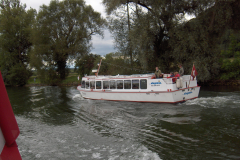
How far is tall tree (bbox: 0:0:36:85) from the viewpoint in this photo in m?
36.8

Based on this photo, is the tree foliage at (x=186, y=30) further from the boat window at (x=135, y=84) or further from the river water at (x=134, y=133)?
the river water at (x=134, y=133)

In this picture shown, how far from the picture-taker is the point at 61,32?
1431 inches

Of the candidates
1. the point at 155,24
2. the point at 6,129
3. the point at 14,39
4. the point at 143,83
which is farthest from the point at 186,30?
the point at 14,39

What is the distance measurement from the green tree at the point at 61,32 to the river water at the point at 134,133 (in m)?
22.9

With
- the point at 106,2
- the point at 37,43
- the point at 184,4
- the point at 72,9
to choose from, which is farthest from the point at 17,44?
the point at 184,4

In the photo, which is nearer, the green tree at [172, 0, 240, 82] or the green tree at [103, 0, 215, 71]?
the green tree at [172, 0, 240, 82]

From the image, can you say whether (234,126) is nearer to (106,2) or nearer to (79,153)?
(79,153)

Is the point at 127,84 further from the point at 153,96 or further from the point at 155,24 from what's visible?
the point at 155,24

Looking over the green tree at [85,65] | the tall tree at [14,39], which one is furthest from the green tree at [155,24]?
the tall tree at [14,39]

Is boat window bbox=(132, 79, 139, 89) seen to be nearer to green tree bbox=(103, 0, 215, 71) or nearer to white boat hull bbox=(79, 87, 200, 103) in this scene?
white boat hull bbox=(79, 87, 200, 103)

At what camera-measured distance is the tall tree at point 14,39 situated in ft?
121

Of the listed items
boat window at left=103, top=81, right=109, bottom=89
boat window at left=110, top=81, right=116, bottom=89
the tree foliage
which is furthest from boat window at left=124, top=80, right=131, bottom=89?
the tree foliage

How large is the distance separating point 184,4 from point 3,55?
33482mm

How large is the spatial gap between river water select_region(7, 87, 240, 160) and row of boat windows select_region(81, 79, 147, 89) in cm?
286
